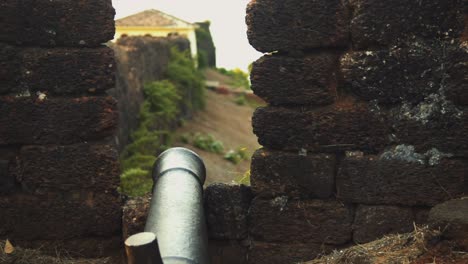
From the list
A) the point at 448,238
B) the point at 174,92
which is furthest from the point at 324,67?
the point at 174,92

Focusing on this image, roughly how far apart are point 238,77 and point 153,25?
929 cm

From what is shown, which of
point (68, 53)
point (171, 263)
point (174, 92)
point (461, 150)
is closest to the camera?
point (171, 263)

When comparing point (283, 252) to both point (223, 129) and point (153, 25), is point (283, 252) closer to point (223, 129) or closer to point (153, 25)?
point (223, 129)

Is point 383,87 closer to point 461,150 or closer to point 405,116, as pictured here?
point 405,116

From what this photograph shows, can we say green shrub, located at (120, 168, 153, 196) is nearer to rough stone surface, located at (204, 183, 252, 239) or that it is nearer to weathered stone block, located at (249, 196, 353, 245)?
rough stone surface, located at (204, 183, 252, 239)

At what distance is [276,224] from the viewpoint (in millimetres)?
5410

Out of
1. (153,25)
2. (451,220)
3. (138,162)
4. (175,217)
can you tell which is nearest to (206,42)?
(153,25)

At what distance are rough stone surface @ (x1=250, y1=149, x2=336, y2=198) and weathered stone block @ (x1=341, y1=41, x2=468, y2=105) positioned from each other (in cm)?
57

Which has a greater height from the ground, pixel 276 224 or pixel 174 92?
pixel 276 224

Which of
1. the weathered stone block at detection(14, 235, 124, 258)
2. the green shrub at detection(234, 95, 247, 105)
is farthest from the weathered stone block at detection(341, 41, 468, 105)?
the green shrub at detection(234, 95, 247, 105)

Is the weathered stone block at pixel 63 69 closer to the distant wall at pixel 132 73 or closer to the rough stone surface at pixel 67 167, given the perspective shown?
the rough stone surface at pixel 67 167

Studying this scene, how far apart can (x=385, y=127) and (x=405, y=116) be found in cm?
15

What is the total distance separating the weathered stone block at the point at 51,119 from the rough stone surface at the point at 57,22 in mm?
413

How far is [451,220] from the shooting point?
447cm
